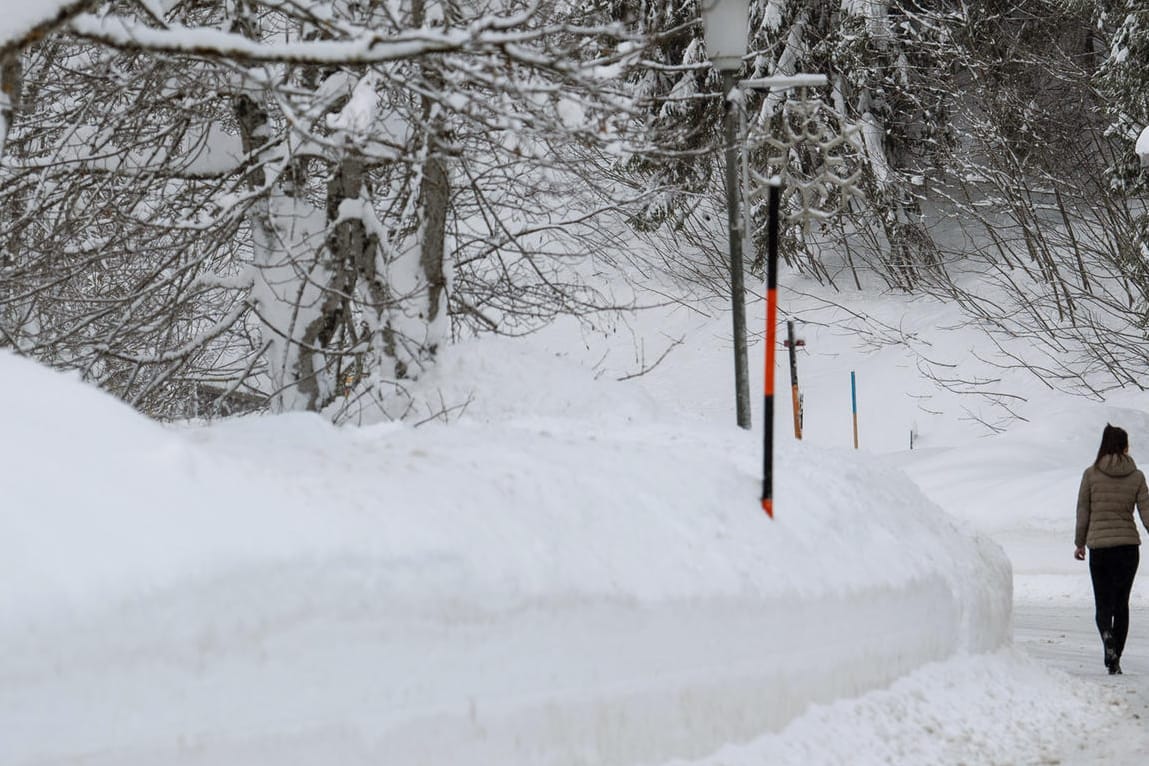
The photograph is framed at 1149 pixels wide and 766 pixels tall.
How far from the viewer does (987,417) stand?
26422 millimetres

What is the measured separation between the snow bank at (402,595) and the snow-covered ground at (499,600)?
0.03ft

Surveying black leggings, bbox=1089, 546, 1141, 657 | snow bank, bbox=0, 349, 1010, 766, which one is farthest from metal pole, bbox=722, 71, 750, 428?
black leggings, bbox=1089, 546, 1141, 657

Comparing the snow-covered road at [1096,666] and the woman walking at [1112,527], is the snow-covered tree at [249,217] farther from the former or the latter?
the snow-covered road at [1096,666]

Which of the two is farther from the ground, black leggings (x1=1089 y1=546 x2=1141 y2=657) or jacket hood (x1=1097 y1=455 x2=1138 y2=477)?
jacket hood (x1=1097 y1=455 x2=1138 y2=477)

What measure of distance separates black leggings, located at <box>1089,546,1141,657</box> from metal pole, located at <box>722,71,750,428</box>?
8.66ft

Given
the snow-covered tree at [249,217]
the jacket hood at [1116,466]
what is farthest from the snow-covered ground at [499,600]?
the jacket hood at [1116,466]

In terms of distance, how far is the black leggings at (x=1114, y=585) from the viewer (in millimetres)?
9969

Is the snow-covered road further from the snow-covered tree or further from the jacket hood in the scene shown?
the snow-covered tree

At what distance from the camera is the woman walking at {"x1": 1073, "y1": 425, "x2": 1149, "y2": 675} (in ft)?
32.9

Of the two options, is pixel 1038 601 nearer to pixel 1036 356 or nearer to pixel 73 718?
pixel 73 718

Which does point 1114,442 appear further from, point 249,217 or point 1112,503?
point 249,217

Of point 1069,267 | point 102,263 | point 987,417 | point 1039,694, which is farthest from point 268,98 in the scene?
point 1069,267

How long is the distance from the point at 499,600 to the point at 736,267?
16.0 ft

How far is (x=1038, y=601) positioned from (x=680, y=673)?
927cm
